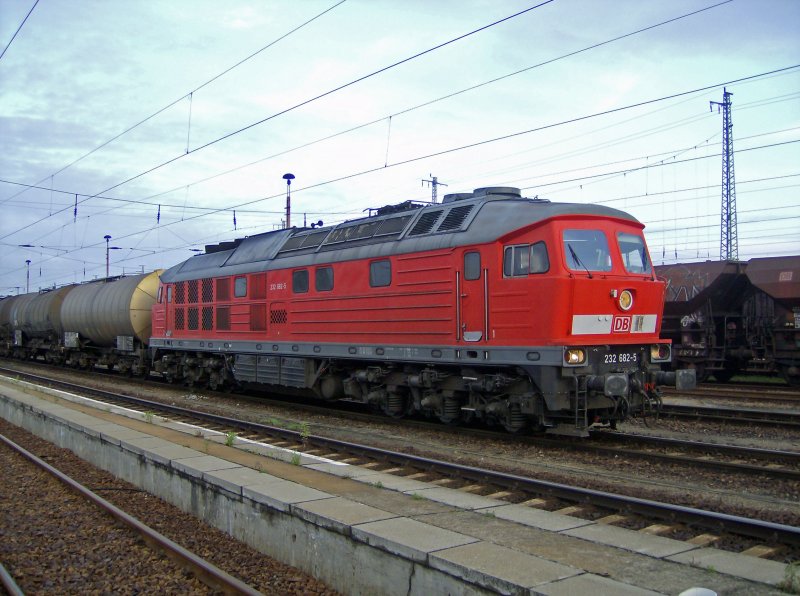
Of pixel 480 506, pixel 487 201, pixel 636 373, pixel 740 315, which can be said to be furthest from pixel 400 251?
pixel 740 315

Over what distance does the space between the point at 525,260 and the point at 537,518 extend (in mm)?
5426

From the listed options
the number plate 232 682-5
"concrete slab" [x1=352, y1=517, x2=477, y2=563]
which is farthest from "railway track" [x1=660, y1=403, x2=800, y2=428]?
"concrete slab" [x1=352, y1=517, x2=477, y2=563]

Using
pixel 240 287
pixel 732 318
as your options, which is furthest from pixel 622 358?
pixel 732 318

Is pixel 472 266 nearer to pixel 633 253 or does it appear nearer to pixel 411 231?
pixel 411 231

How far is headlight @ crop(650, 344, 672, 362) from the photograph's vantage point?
11754 mm

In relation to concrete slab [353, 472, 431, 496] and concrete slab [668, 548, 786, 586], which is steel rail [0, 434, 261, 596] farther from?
concrete slab [668, 548, 786, 586]

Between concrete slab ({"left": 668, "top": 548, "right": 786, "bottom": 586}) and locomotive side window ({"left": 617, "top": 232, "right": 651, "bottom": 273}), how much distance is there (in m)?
6.91

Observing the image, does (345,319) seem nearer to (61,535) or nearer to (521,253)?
(521,253)

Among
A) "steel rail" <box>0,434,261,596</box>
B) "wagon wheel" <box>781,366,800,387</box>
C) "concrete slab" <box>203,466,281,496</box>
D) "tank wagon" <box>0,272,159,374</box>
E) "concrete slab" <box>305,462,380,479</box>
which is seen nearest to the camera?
"steel rail" <box>0,434,261,596</box>

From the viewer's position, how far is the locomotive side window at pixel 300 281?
52.6 ft

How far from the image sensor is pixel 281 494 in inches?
279

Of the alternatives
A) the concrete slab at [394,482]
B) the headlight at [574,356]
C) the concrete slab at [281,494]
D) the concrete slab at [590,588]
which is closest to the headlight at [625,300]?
the headlight at [574,356]

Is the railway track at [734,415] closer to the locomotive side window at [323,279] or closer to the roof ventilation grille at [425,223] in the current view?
the roof ventilation grille at [425,223]

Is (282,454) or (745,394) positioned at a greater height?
(282,454)
